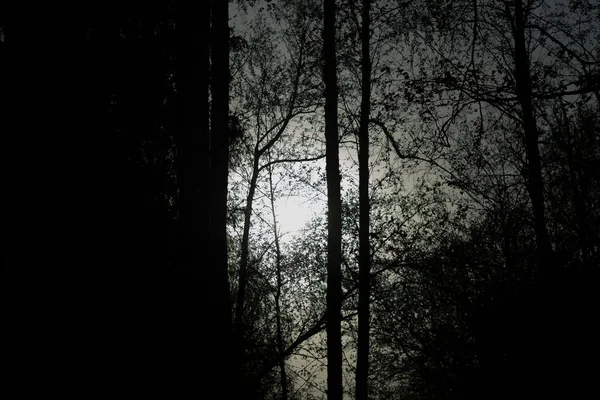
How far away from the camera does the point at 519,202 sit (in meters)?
12.5

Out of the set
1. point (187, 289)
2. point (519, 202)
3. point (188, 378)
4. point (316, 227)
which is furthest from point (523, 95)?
point (316, 227)

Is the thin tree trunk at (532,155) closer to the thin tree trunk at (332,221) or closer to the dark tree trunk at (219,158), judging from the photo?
the thin tree trunk at (332,221)

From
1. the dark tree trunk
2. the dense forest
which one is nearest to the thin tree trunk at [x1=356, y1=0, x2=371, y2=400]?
the dense forest

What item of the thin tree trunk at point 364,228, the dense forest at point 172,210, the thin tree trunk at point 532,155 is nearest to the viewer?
the dense forest at point 172,210

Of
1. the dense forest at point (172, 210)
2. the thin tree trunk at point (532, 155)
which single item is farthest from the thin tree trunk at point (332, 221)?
the thin tree trunk at point (532, 155)

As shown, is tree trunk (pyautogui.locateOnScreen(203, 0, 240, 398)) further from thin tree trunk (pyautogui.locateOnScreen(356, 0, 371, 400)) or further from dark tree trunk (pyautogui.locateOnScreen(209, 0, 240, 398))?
thin tree trunk (pyautogui.locateOnScreen(356, 0, 371, 400))

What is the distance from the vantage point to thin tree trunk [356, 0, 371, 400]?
30.5ft

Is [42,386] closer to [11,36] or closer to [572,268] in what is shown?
[11,36]

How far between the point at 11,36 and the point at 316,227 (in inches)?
564

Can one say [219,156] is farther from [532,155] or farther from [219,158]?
[532,155]

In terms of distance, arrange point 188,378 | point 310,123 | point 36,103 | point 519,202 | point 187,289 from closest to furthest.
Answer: point 36,103 → point 188,378 → point 187,289 → point 519,202 → point 310,123

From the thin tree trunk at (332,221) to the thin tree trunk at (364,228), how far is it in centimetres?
76

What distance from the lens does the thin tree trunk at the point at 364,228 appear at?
9297mm

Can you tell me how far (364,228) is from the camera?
33.4 feet
